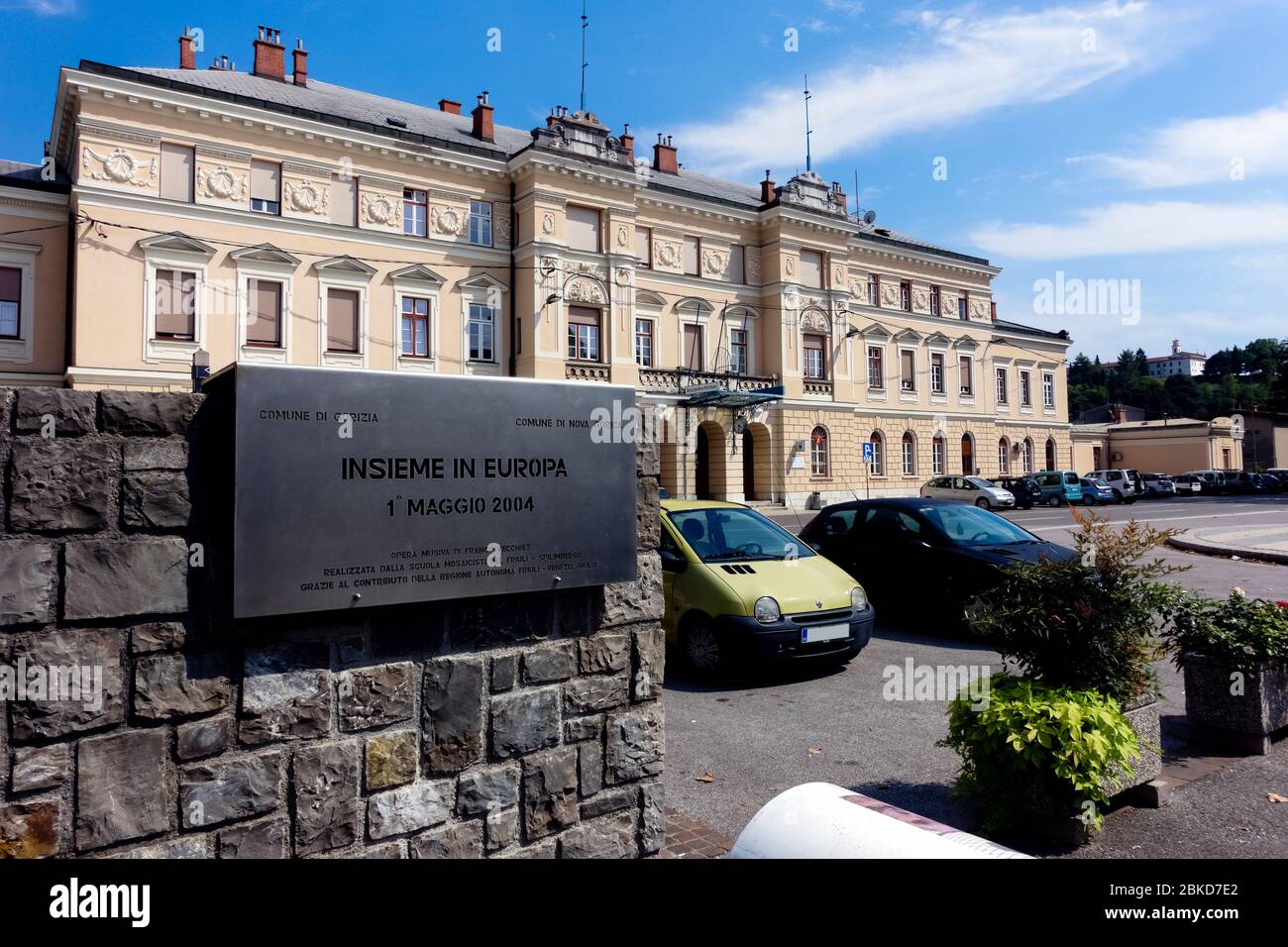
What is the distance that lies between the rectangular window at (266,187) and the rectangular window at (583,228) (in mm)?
11138

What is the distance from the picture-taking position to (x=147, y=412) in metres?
2.56

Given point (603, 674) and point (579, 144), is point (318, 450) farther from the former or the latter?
point (579, 144)

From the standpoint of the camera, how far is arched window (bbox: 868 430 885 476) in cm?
4458

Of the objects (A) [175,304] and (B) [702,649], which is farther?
(A) [175,304]

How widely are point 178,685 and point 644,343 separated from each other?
36.3m

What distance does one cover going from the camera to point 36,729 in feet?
7.72

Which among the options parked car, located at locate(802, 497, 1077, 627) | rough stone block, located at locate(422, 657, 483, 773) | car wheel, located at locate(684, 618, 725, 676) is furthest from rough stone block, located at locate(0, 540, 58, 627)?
parked car, located at locate(802, 497, 1077, 627)

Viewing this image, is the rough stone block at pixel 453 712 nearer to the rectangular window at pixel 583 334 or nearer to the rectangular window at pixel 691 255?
the rectangular window at pixel 583 334

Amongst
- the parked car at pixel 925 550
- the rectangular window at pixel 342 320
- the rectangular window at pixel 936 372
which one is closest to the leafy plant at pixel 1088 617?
the parked car at pixel 925 550

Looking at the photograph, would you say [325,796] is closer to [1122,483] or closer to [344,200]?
[344,200]

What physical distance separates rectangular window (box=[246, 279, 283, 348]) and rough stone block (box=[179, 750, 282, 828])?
2887cm

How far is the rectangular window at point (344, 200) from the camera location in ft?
99.2

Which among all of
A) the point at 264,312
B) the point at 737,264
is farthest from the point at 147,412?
the point at 737,264

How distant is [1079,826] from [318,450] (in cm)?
392
